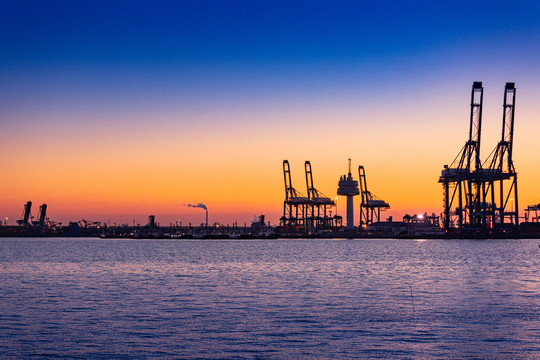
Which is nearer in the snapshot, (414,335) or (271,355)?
Answer: (271,355)

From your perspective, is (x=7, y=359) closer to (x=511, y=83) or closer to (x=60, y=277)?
(x=60, y=277)

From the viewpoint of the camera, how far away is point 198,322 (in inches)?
1080

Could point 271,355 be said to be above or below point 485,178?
below

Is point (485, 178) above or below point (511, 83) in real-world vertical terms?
below

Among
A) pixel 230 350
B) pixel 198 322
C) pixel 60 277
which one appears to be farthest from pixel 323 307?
pixel 60 277

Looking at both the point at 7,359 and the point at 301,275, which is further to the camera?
the point at 301,275

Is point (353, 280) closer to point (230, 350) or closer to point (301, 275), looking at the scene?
point (301, 275)

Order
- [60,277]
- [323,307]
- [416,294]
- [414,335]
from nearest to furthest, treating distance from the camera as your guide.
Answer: [414,335]
[323,307]
[416,294]
[60,277]

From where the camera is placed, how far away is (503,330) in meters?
25.0

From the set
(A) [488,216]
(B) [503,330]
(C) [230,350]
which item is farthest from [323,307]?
(A) [488,216]

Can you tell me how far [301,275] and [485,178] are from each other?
400ft

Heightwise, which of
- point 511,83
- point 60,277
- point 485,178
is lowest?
point 60,277

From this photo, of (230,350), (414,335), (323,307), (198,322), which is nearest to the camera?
(230,350)

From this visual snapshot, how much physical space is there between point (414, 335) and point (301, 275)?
3033 cm
